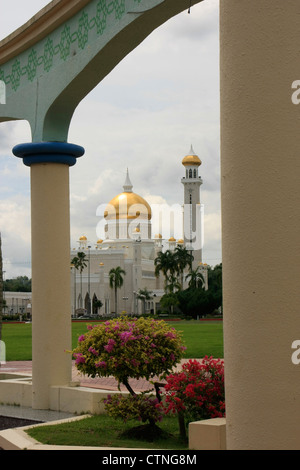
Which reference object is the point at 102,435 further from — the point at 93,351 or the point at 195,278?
the point at 195,278

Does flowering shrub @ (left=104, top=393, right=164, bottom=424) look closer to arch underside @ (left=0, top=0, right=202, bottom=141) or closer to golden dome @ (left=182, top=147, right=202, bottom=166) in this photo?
arch underside @ (left=0, top=0, right=202, bottom=141)

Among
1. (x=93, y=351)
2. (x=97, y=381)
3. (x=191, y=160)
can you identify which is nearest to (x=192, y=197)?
(x=191, y=160)

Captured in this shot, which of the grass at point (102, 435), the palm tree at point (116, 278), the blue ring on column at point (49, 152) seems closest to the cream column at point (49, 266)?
the blue ring on column at point (49, 152)

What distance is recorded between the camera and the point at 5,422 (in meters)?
8.40

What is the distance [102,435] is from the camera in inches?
268

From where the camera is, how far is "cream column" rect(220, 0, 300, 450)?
278cm

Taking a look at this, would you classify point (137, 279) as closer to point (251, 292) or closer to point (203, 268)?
point (203, 268)

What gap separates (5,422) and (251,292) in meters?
6.41

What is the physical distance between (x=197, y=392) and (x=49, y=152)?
4.53 metres

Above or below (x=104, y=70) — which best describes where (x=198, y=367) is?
below

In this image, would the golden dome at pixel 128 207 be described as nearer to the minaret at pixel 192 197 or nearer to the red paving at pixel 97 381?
the minaret at pixel 192 197

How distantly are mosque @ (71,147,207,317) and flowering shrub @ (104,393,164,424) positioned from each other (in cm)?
7639

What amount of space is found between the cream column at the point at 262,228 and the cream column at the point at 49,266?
21.4ft
